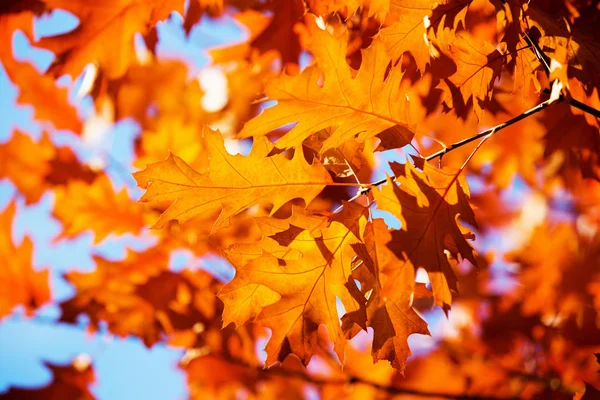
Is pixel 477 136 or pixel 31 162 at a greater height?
pixel 477 136

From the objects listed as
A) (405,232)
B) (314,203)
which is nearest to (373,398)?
(314,203)

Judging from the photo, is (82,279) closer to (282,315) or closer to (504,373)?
(282,315)

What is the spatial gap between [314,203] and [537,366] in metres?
1.29

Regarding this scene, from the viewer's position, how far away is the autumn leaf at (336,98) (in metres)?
0.98

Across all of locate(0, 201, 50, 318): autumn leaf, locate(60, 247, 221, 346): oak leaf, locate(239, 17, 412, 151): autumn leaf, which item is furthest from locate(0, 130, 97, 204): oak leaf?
locate(239, 17, 412, 151): autumn leaf

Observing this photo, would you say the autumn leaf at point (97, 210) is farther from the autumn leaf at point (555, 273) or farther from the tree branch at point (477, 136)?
the autumn leaf at point (555, 273)

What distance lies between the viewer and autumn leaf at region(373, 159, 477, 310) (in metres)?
0.87

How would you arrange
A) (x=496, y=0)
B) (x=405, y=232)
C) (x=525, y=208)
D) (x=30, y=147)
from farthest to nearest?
Answer: 1. (x=525, y=208)
2. (x=30, y=147)
3. (x=496, y=0)
4. (x=405, y=232)

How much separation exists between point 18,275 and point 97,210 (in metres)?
0.47

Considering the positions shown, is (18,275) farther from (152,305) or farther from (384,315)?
(384,315)

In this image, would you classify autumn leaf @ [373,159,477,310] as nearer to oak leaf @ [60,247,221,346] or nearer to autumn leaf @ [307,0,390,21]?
autumn leaf @ [307,0,390,21]

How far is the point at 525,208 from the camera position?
13.9ft

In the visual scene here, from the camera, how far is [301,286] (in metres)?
1.04

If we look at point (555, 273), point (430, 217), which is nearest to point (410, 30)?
point (430, 217)
